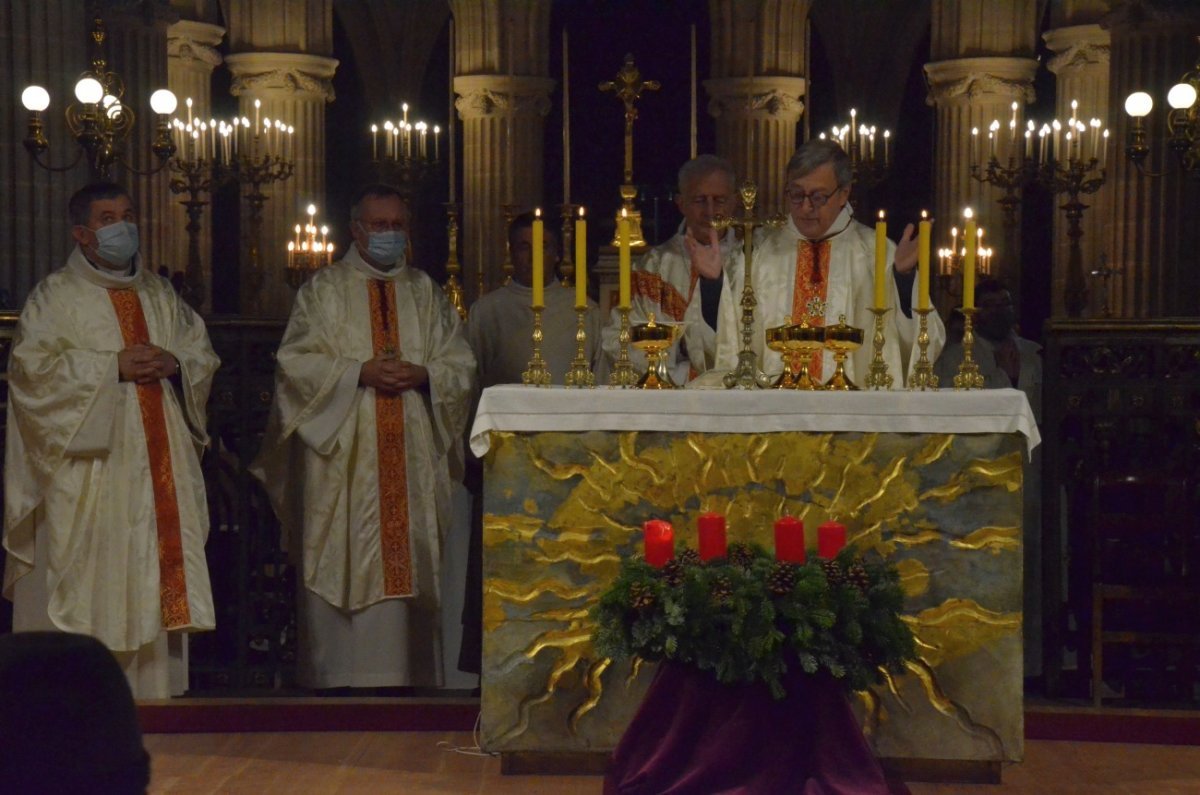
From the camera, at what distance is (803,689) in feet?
17.3

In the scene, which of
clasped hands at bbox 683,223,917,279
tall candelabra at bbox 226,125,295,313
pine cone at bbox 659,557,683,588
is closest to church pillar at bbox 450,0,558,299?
tall candelabra at bbox 226,125,295,313

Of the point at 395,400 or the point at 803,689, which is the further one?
the point at 395,400

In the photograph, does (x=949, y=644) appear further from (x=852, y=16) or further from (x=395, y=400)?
(x=852, y=16)

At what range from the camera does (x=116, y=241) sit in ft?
22.5

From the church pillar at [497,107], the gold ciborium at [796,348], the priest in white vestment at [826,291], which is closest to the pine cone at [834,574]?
the gold ciborium at [796,348]

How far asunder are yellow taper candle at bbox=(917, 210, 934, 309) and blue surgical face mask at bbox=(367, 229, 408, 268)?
6.86ft

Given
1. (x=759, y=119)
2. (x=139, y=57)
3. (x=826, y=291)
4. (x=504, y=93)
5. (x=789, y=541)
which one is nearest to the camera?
(x=789, y=541)

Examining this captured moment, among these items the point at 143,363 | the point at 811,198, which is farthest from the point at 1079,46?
the point at 143,363

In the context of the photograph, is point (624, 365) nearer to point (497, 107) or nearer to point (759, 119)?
point (759, 119)

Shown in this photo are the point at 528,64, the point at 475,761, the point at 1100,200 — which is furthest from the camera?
the point at 528,64

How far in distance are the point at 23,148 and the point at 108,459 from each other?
16.6ft

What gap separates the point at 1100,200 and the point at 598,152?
9636mm

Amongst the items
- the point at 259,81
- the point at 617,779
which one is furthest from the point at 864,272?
the point at 259,81

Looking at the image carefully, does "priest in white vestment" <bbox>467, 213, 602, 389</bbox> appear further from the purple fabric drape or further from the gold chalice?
the purple fabric drape
